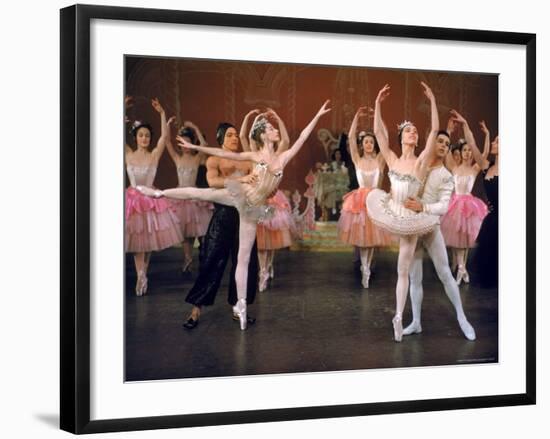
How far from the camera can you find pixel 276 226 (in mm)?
5820

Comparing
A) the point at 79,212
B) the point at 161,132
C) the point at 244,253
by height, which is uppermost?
the point at 161,132

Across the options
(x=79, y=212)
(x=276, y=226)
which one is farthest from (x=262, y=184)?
(x=79, y=212)

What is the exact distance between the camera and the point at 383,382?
5.95m

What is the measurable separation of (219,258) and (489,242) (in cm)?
175

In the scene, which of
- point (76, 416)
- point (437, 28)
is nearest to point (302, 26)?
point (437, 28)

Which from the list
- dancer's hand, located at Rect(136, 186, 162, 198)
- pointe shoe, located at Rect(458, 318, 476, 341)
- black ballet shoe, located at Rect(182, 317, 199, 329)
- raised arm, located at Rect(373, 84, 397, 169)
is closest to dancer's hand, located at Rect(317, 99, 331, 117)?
raised arm, located at Rect(373, 84, 397, 169)

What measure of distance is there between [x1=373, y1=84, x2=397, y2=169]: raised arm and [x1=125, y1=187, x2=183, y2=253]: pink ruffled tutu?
4.37 feet

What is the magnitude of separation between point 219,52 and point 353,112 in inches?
35.5

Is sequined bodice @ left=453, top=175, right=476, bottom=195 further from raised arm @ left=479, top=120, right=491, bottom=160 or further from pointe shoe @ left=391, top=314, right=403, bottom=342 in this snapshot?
pointe shoe @ left=391, top=314, right=403, bottom=342

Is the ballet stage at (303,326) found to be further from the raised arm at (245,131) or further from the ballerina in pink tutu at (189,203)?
the raised arm at (245,131)

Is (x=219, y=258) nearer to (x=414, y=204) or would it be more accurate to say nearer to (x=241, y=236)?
(x=241, y=236)

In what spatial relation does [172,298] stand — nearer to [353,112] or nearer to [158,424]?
[158,424]

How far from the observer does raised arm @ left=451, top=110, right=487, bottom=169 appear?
6.21m

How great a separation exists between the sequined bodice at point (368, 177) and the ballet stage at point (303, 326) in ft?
1.41
